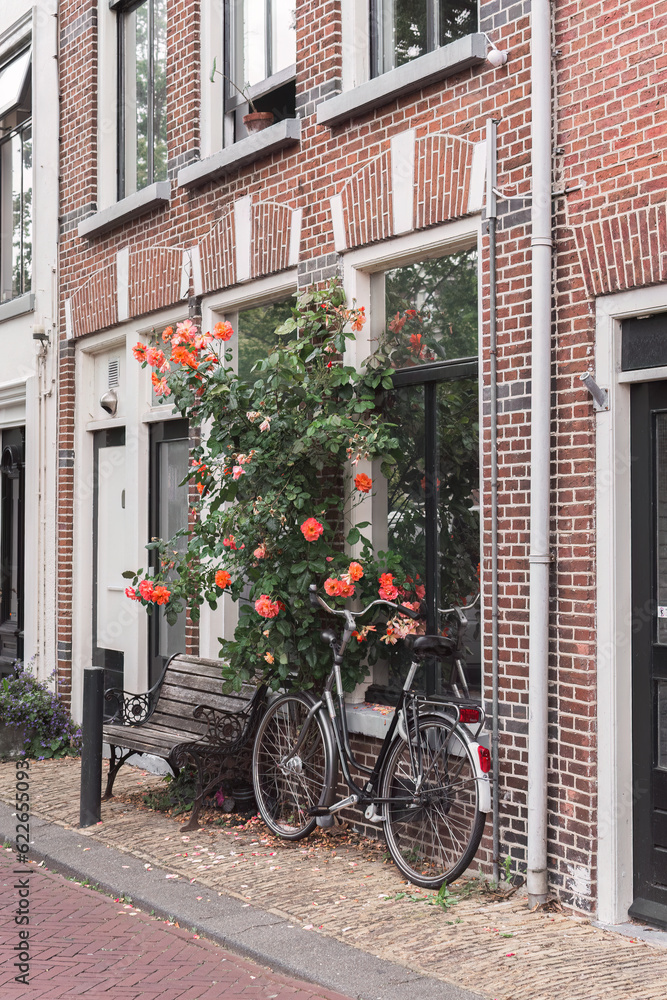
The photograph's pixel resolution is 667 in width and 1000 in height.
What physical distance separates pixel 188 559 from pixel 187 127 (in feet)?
11.5

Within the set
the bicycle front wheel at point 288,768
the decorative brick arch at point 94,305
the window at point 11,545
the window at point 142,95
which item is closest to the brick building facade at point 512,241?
the window at point 142,95

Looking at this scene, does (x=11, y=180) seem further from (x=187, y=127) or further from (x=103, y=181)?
(x=187, y=127)

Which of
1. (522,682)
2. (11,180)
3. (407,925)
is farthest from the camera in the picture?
(11,180)

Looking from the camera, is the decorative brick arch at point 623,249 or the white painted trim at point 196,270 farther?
the white painted trim at point 196,270

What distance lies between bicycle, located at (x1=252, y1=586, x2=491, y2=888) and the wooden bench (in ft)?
1.04

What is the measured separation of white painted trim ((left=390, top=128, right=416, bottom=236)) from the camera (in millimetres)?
6399

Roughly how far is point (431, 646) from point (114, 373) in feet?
17.7

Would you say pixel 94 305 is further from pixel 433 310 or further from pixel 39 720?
pixel 433 310

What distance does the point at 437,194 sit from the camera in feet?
20.3

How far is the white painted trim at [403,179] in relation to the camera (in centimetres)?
640

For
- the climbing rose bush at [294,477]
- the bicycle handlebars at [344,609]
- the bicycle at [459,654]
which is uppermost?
the climbing rose bush at [294,477]

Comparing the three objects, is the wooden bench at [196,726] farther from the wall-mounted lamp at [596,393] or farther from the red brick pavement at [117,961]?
the wall-mounted lamp at [596,393]

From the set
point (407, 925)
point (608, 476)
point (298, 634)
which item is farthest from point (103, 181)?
point (407, 925)

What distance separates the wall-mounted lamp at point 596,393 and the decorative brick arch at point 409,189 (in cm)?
124
